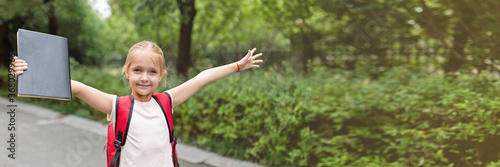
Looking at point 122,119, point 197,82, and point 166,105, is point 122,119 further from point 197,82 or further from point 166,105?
point 197,82

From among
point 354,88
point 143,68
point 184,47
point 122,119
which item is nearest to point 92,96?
point 122,119

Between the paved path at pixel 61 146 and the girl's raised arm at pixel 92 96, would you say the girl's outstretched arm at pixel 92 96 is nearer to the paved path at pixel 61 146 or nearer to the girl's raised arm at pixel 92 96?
the girl's raised arm at pixel 92 96

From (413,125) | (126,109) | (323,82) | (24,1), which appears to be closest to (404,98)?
(413,125)

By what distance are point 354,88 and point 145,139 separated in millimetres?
3299

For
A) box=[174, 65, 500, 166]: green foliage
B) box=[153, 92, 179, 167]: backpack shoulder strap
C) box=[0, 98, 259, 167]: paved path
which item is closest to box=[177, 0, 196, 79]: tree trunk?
box=[0, 98, 259, 167]: paved path

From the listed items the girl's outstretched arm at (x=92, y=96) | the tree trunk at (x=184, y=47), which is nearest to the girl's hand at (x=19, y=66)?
the girl's outstretched arm at (x=92, y=96)

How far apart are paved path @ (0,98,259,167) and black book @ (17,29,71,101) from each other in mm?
2433

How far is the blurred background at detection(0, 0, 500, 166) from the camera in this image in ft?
11.9

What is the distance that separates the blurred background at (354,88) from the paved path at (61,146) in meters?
0.31

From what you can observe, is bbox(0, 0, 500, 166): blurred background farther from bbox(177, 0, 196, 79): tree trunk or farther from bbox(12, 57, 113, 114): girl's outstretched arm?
bbox(12, 57, 113, 114): girl's outstretched arm

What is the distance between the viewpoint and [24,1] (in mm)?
7727

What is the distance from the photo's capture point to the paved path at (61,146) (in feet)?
15.1

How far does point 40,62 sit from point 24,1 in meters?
7.79

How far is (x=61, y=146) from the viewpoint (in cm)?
532
